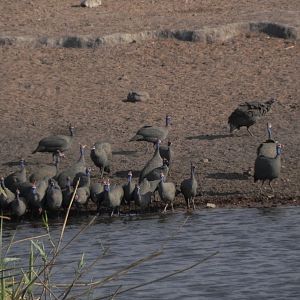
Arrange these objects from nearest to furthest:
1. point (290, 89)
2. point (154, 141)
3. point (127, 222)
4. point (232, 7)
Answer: point (127, 222)
point (154, 141)
point (290, 89)
point (232, 7)

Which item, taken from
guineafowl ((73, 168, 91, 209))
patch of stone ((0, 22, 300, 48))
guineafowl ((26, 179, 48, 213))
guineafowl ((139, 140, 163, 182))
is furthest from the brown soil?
guineafowl ((26, 179, 48, 213))

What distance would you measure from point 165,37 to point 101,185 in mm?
5434

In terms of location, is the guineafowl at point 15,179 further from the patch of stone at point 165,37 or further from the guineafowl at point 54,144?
the patch of stone at point 165,37

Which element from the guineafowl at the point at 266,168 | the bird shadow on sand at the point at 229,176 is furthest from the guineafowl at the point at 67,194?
the guineafowl at the point at 266,168

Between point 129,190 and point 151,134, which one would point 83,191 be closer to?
point 129,190

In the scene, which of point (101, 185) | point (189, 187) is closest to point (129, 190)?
point (101, 185)

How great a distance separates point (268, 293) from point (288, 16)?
8948mm

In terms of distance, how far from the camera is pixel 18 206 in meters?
13.4

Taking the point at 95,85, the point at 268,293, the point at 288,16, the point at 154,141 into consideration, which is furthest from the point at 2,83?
the point at 268,293

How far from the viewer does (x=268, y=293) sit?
1066cm

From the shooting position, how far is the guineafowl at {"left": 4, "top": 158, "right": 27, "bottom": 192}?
1399cm

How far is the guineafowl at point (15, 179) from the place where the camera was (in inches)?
551

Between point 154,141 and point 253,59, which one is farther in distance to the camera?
point 253,59

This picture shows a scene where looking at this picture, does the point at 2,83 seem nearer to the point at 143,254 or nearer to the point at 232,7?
the point at 232,7
